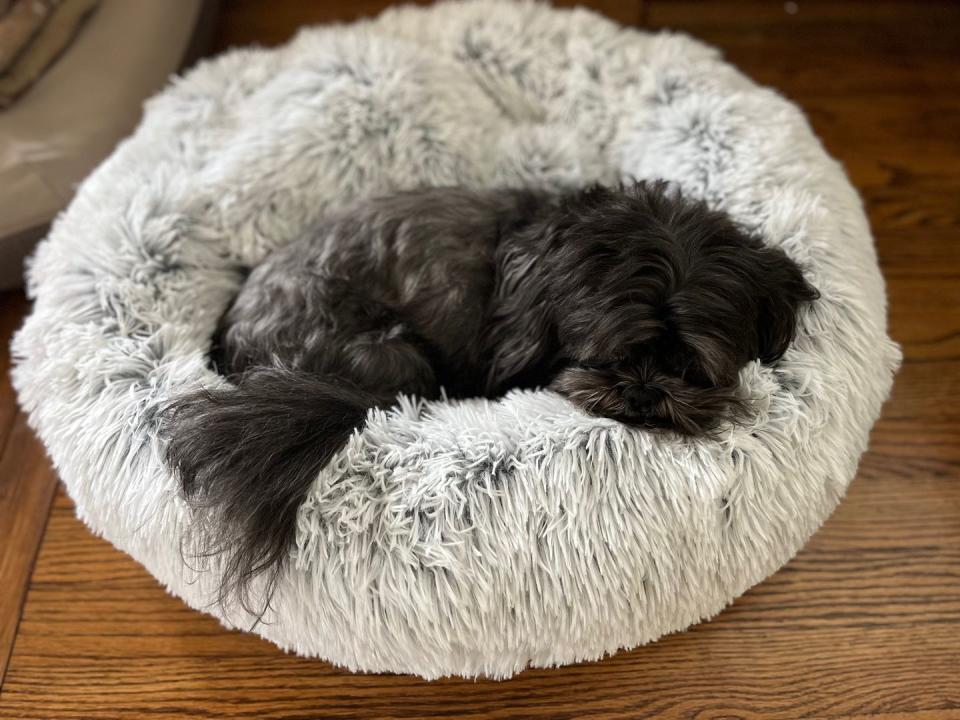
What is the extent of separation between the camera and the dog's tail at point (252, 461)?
1.18 meters

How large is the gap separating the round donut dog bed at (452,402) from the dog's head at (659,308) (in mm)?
52

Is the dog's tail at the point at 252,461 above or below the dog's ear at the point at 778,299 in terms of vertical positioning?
below

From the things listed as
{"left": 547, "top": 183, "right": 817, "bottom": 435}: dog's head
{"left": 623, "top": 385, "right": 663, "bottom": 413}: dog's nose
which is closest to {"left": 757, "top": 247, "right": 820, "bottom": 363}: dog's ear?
{"left": 547, "top": 183, "right": 817, "bottom": 435}: dog's head

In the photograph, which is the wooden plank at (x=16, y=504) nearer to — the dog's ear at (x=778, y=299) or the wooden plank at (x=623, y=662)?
the wooden plank at (x=623, y=662)

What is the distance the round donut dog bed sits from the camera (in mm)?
1220

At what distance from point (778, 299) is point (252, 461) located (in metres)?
0.84

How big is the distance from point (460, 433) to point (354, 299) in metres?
0.33

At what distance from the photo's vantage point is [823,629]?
1.46m

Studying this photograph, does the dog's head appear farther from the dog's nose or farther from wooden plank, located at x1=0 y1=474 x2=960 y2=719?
wooden plank, located at x1=0 y1=474 x2=960 y2=719

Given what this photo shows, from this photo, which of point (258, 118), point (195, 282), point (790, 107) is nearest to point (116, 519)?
point (195, 282)

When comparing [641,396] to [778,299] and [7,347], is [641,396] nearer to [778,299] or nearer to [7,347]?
[778,299]

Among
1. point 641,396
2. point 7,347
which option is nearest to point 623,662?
point 641,396

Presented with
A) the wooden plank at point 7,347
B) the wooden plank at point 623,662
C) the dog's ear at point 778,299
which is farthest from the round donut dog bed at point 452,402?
the wooden plank at point 7,347

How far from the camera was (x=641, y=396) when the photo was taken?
1277 millimetres
